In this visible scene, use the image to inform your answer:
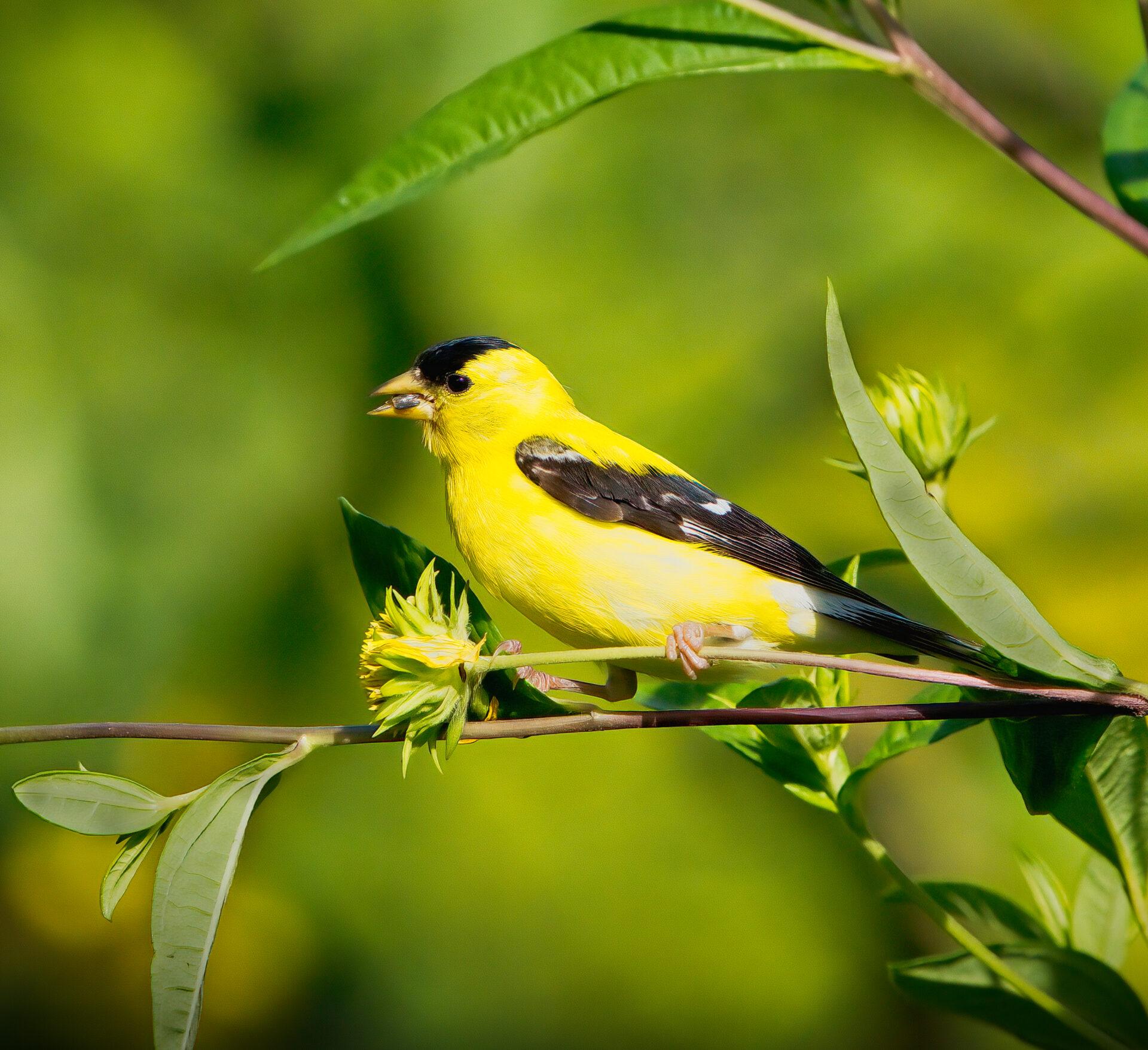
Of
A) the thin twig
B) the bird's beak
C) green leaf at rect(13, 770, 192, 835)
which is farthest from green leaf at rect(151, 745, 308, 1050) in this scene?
the bird's beak

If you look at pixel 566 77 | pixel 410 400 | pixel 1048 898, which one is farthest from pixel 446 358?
pixel 1048 898

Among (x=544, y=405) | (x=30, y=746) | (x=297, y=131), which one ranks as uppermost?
(x=297, y=131)

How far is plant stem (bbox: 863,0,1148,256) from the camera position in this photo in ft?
2.16

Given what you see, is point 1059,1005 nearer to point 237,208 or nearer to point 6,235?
point 237,208

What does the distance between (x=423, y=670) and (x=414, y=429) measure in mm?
1433

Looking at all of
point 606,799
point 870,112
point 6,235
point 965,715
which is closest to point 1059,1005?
point 965,715

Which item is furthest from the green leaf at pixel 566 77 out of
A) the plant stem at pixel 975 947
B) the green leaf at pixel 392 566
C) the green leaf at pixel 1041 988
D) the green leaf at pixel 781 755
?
the green leaf at pixel 1041 988

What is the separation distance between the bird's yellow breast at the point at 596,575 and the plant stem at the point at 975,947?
20 centimetres

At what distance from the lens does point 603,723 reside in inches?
22.2

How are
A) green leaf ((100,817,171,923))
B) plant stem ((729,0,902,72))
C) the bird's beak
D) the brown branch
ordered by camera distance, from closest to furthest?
the brown branch
green leaf ((100,817,171,923))
plant stem ((729,0,902,72))
the bird's beak

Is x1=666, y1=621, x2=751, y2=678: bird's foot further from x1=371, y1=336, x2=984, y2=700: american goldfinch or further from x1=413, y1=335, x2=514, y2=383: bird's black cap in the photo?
x1=413, y1=335, x2=514, y2=383: bird's black cap

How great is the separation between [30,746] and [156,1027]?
158 centimetres

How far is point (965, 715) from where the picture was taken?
1.72 feet

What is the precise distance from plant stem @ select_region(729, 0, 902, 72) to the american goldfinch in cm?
33
